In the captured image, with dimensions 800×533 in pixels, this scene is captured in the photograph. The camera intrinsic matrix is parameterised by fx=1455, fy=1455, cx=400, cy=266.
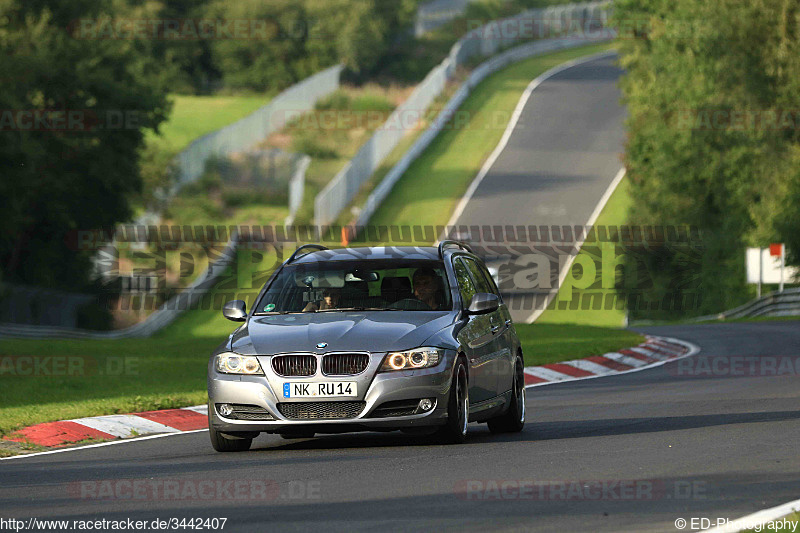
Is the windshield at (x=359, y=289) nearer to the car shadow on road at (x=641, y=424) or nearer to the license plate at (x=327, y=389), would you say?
the license plate at (x=327, y=389)

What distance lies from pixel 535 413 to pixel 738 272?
31.5 m

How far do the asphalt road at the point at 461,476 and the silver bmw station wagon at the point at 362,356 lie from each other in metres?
0.29

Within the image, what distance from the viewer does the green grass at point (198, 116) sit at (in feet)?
250

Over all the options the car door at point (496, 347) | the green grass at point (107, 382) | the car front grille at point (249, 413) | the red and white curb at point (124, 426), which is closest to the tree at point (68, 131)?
the green grass at point (107, 382)

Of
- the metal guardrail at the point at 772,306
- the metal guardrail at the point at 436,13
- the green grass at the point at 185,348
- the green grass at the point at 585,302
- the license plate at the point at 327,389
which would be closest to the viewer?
the license plate at the point at 327,389

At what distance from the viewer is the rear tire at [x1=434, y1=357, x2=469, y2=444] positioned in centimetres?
1178

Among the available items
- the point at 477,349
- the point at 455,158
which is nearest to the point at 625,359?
the point at 477,349

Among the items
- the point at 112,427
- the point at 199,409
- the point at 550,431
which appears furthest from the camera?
the point at 199,409

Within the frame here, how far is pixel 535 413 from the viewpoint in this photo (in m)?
15.8

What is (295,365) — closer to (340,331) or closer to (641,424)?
(340,331)

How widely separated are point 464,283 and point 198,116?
74.1 meters

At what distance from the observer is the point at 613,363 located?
80.3 ft

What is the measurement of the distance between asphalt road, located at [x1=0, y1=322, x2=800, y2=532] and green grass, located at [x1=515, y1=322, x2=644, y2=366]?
913cm

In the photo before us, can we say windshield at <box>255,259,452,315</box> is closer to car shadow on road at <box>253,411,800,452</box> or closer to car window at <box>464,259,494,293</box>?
car window at <box>464,259,494,293</box>
